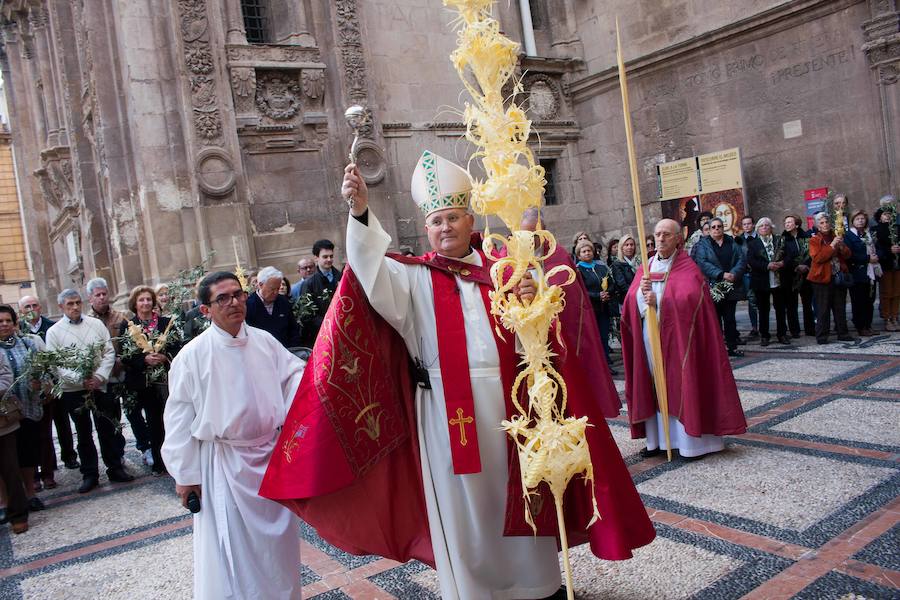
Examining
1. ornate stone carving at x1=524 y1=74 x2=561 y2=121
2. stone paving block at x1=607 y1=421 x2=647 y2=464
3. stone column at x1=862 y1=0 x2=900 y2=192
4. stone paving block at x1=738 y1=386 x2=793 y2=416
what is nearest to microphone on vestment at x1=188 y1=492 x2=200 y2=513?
stone paving block at x1=607 y1=421 x2=647 y2=464

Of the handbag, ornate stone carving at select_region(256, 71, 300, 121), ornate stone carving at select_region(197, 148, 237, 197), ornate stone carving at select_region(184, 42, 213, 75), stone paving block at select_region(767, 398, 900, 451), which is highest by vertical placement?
ornate stone carving at select_region(184, 42, 213, 75)

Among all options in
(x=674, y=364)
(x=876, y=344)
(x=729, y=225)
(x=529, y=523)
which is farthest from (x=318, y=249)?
(x=729, y=225)

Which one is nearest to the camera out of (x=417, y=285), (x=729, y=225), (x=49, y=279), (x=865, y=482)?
(x=417, y=285)

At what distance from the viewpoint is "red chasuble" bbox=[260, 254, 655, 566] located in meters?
2.72

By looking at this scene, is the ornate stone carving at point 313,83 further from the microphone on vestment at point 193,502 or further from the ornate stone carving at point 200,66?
the microphone on vestment at point 193,502

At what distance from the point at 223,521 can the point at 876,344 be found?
26.8ft

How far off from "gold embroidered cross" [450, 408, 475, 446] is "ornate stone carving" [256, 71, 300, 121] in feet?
34.0

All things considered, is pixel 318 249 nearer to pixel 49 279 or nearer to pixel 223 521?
pixel 223 521

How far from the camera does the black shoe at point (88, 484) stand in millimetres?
6201

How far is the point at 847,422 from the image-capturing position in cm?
523

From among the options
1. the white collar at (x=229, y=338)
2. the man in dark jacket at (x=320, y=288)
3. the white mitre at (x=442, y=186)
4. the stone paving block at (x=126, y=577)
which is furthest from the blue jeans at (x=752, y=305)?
the white collar at (x=229, y=338)

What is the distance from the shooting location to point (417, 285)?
293 centimetres

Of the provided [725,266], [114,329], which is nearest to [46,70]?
[114,329]

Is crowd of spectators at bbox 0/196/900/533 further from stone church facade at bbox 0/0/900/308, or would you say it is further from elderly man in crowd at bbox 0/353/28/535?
stone church facade at bbox 0/0/900/308
